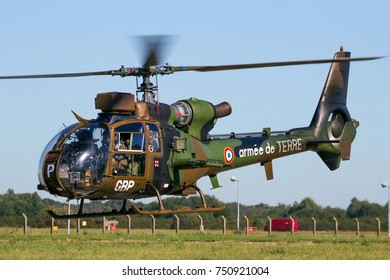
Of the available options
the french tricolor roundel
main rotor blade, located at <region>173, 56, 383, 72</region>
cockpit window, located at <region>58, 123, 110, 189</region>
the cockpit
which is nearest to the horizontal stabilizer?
the french tricolor roundel

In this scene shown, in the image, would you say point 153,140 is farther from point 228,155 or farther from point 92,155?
point 228,155

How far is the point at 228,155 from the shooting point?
93.3ft

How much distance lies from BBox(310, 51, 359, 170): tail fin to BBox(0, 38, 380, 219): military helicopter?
327 cm

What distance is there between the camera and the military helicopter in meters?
24.0

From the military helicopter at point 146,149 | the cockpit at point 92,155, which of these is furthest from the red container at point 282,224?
the cockpit at point 92,155

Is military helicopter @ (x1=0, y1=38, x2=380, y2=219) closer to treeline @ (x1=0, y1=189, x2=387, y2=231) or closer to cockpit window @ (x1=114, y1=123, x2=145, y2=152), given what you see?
cockpit window @ (x1=114, y1=123, x2=145, y2=152)

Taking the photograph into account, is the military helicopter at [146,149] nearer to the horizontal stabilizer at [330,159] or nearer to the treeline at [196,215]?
the horizontal stabilizer at [330,159]

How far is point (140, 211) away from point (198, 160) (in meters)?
3.09

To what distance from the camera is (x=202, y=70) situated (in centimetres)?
2539

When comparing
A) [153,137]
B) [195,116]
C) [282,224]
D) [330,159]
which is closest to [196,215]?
[282,224]

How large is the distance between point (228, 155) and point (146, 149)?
433 centimetres

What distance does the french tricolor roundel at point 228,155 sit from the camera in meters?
28.3

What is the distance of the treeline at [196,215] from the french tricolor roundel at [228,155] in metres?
43.3
